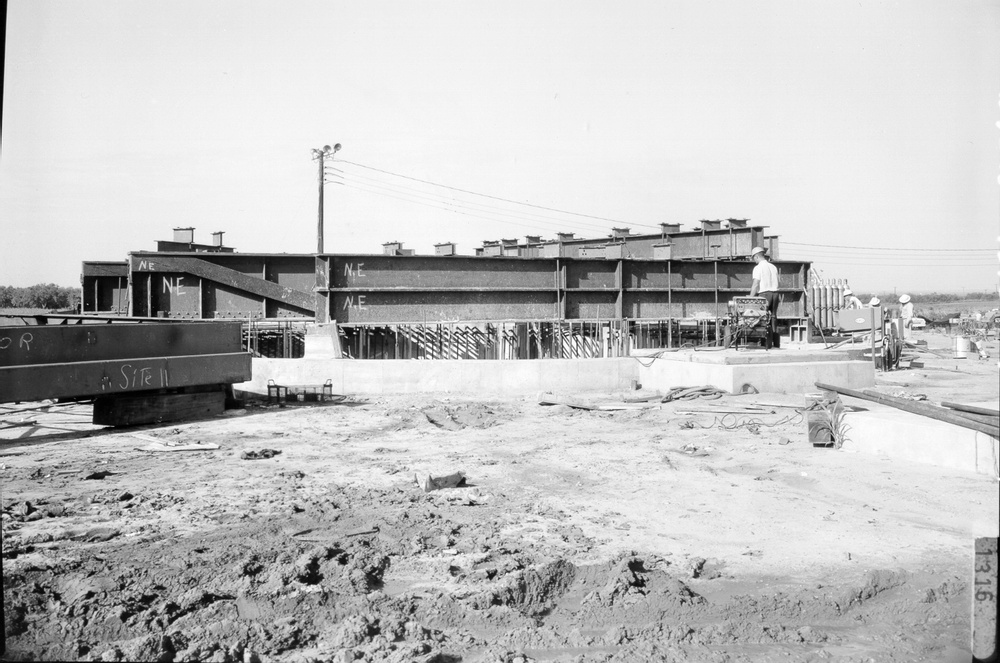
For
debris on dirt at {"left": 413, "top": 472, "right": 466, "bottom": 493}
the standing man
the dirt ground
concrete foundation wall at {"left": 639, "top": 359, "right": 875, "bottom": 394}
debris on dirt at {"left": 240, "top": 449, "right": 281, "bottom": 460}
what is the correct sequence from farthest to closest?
1. the standing man
2. concrete foundation wall at {"left": 639, "top": 359, "right": 875, "bottom": 394}
3. debris on dirt at {"left": 240, "top": 449, "right": 281, "bottom": 460}
4. debris on dirt at {"left": 413, "top": 472, "right": 466, "bottom": 493}
5. the dirt ground

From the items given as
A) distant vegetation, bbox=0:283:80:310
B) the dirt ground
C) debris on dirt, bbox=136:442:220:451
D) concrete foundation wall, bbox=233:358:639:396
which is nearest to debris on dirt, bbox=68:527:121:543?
the dirt ground

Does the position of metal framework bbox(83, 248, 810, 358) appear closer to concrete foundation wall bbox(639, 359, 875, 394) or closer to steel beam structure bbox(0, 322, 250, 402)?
concrete foundation wall bbox(639, 359, 875, 394)

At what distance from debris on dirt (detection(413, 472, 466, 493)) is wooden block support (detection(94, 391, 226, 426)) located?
224 inches

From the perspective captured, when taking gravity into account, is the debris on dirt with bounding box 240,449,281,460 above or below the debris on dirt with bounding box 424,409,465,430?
below

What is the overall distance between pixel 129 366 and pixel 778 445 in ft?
29.3

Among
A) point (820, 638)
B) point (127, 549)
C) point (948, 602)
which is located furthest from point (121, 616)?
point (948, 602)

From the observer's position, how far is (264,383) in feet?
46.0

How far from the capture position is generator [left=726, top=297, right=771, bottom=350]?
13969 millimetres

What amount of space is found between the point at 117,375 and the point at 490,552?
7.43 meters

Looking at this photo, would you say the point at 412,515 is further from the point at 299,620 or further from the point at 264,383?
the point at 264,383

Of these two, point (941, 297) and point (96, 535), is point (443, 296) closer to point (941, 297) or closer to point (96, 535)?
point (96, 535)

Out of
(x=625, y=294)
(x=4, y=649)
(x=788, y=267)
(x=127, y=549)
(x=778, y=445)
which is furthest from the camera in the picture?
(x=788, y=267)

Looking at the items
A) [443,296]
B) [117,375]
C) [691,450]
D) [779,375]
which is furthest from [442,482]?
[443,296]

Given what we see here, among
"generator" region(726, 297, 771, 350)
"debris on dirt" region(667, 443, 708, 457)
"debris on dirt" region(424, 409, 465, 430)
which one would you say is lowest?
"debris on dirt" region(667, 443, 708, 457)
